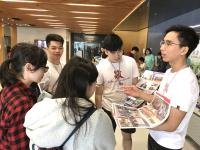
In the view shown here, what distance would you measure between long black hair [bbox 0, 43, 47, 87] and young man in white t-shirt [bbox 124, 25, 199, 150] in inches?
32.3

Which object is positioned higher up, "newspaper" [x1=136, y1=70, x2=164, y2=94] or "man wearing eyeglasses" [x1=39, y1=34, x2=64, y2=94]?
"man wearing eyeglasses" [x1=39, y1=34, x2=64, y2=94]

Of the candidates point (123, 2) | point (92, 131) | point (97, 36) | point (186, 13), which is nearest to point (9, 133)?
point (92, 131)

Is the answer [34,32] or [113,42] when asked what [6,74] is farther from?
[34,32]

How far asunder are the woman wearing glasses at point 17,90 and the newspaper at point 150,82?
3.51 feet

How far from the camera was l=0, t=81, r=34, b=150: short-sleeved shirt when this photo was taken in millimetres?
1260

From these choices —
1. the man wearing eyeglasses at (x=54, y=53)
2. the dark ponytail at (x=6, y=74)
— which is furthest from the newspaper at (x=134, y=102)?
the dark ponytail at (x=6, y=74)

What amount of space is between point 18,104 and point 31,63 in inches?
10.0

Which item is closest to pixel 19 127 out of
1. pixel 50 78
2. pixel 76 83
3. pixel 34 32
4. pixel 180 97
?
pixel 76 83

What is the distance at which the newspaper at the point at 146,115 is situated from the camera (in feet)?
4.50

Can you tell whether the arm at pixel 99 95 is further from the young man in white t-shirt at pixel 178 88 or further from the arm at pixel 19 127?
the arm at pixel 19 127

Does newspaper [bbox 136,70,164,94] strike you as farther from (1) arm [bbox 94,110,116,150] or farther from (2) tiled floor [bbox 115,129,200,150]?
(2) tiled floor [bbox 115,129,200,150]

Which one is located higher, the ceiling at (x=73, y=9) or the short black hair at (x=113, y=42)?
the ceiling at (x=73, y=9)

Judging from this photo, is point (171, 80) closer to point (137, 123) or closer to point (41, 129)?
point (137, 123)

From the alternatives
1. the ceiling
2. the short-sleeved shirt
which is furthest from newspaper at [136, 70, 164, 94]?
the ceiling
